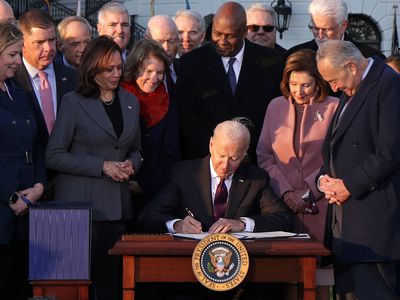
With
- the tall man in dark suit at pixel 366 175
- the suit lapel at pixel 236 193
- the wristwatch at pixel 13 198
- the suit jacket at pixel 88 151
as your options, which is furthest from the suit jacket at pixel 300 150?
the wristwatch at pixel 13 198

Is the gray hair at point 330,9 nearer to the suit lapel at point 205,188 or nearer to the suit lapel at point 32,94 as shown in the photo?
the suit lapel at point 205,188

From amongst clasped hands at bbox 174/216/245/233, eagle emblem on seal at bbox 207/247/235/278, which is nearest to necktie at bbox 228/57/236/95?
clasped hands at bbox 174/216/245/233

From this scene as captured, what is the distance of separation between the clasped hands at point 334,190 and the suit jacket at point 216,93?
40.5 inches

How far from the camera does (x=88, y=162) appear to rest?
20.2 ft

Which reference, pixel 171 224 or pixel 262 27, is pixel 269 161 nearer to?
pixel 171 224

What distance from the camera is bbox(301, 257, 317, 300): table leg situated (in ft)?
17.5

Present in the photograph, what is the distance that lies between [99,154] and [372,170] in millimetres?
1659

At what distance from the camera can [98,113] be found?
6.32 metres

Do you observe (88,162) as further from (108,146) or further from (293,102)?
(293,102)

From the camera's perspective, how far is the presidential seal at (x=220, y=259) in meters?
5.25

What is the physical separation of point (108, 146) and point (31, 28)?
3.07 feet

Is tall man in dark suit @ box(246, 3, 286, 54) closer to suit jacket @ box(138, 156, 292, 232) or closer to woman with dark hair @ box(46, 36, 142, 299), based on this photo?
woman with dark hair @ box(46, 36, 142, 299)

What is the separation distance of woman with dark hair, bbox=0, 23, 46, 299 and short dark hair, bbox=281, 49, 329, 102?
164 centimetres

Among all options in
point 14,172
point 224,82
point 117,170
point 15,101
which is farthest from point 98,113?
point 224,82
